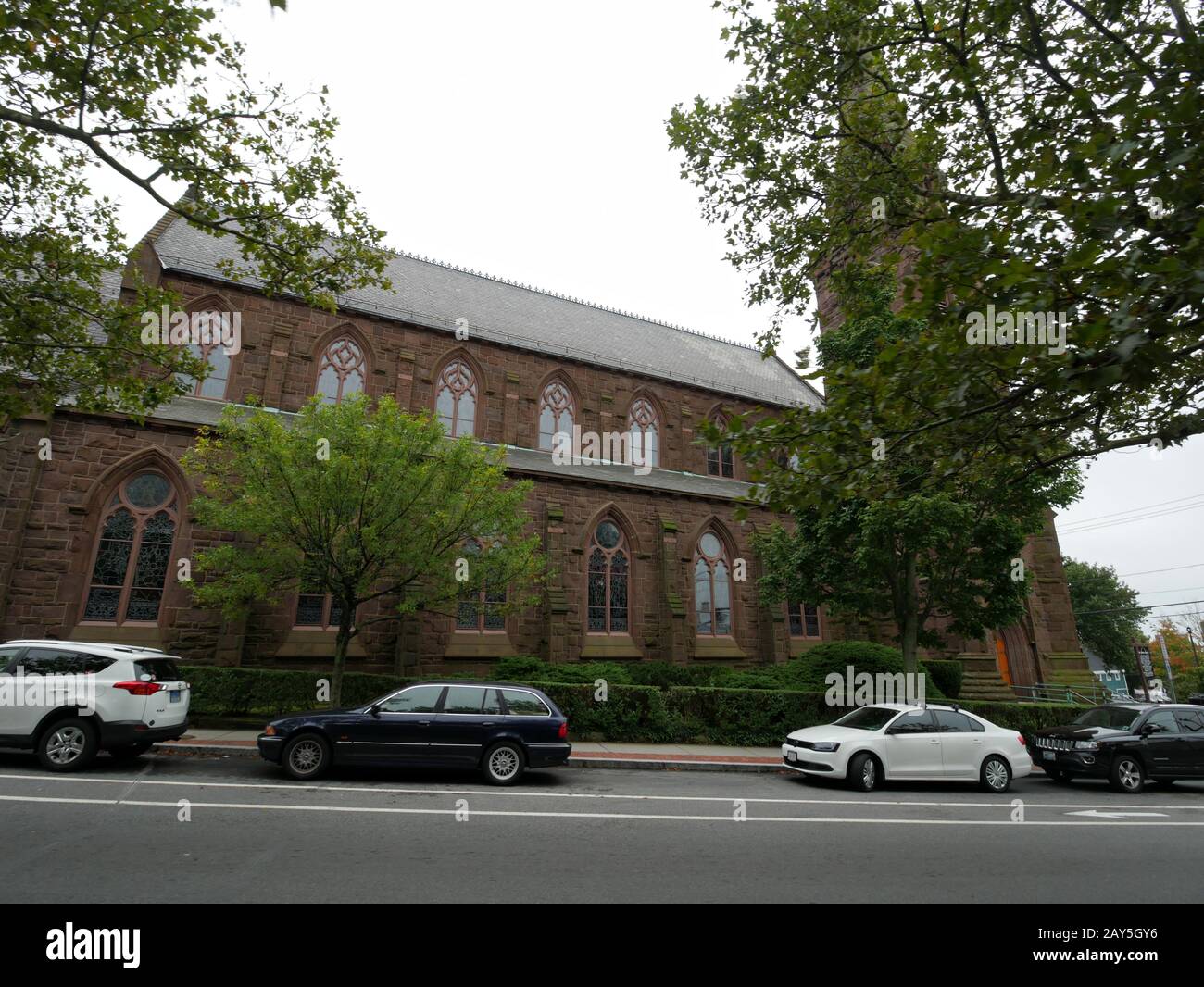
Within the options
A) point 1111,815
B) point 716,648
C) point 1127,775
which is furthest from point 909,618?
point 716,648

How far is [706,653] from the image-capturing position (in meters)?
21.3

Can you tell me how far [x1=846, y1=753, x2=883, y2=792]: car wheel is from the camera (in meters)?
10.4

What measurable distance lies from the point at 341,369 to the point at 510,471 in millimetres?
6438

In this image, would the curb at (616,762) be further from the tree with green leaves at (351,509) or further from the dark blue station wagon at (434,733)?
the tree with green leaves at (351,509)

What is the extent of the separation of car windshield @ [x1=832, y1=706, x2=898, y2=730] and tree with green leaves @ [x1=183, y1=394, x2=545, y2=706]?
291 inches

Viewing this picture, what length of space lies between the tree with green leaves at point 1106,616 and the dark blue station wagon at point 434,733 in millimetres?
57417

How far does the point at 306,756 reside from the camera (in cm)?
911

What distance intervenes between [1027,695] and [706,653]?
44.1ft

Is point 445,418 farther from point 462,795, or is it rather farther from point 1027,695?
point 1027,695

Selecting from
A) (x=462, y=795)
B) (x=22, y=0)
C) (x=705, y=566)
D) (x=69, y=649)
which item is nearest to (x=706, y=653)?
(x=705, y=566)

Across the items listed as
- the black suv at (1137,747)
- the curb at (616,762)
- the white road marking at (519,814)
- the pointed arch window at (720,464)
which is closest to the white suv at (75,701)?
the curb at (616,762)

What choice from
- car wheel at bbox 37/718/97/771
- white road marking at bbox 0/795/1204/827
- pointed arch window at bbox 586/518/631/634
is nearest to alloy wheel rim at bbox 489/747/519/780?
white road marking at bbox 0/795/1204/827

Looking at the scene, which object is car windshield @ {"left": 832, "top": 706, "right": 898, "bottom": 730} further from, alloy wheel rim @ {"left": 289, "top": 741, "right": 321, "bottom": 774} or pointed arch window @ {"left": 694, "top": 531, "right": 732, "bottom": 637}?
pointed arch window @ {"left": 694, "top": 531, "right": 732, "bottom": 637}

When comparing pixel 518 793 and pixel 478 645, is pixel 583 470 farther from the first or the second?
pixel 518 793
